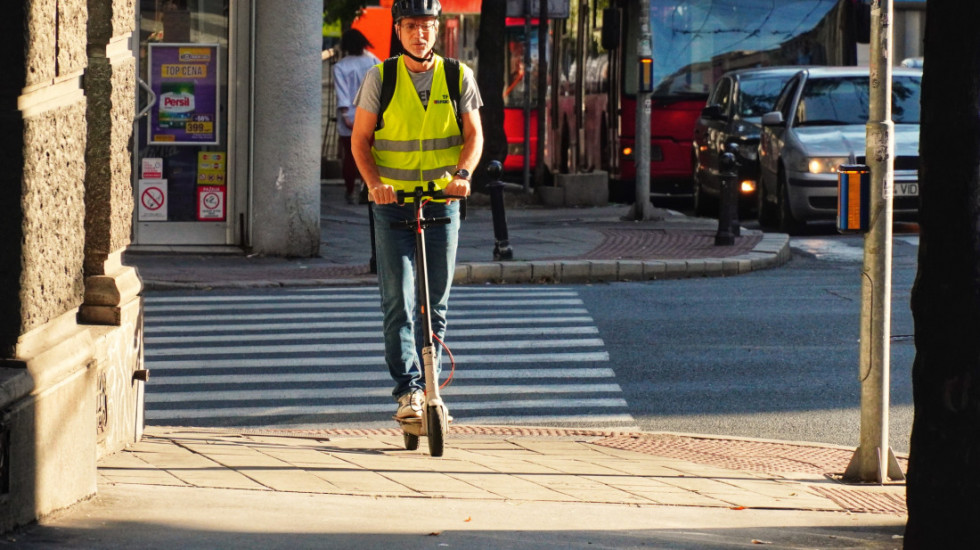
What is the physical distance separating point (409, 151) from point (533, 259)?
25.5ft

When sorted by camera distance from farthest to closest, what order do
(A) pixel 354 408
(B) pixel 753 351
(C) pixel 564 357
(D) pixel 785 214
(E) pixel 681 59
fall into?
(E) pixel 681 59, (D) pixel 785 214, (B) pixel 753 351, (C) pixel 564 357, (A) pixel 354 408

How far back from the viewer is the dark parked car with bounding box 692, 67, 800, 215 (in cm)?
2025

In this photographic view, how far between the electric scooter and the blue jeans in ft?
0.23

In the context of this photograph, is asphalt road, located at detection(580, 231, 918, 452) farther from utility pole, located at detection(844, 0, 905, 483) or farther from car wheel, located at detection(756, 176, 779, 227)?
car wheel, located at detection(756, 176, 779, 227)

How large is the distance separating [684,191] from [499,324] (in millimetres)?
13033

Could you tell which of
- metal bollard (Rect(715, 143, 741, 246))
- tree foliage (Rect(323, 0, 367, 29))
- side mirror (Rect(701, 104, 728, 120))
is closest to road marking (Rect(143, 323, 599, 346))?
metal bollard (Rect(715, 143, 741, 246))

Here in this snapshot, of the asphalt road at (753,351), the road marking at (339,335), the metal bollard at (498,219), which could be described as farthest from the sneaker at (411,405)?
the metal bollard at (498,219)

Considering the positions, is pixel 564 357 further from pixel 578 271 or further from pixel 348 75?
pixel 348 75

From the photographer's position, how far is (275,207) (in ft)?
50.0

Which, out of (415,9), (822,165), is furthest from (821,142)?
(415,9)

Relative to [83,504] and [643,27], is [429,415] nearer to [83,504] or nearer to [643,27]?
[83,504]

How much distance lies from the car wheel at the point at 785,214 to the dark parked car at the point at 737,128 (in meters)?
1.65

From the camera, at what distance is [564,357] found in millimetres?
10508

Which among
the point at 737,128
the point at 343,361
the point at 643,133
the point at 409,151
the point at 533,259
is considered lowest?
the point at 343,361
